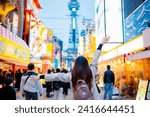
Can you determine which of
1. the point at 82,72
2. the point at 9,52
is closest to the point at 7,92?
the point at 82,72

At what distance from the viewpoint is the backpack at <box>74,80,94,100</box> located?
5.19ft

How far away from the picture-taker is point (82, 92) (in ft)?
5.18

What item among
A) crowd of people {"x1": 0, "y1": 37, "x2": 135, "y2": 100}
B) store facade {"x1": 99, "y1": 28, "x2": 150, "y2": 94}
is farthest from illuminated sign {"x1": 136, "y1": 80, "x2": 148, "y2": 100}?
store facade {"x1": 99, "y1": 28, "x2": 150, "y2": 94}

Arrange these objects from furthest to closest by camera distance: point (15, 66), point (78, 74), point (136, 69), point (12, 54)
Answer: point (15, 66) < point (12, 54) < point (136, 69) < point (78, 74)

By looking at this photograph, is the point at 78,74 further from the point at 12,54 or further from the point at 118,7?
the point at 118,7

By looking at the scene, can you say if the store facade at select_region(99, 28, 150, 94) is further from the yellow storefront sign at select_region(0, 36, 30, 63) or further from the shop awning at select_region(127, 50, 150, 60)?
the yellow storefront sign at select_region(0, 36, 30, 63)

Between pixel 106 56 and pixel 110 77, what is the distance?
377 centimetres

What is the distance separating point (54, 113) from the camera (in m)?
1.67

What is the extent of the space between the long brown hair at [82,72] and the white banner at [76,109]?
12 centimetres

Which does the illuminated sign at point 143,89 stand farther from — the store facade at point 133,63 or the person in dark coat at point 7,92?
the store facade at point 133,63

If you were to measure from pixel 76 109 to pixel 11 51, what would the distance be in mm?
6013

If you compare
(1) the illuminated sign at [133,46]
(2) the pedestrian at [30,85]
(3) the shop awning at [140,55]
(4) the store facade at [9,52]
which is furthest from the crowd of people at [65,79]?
(4) the store facade at [9,52]

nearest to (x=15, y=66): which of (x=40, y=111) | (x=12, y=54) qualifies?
(x=12, y=54)

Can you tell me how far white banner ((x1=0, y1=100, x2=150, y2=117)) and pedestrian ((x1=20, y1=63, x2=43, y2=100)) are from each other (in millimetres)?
1527
